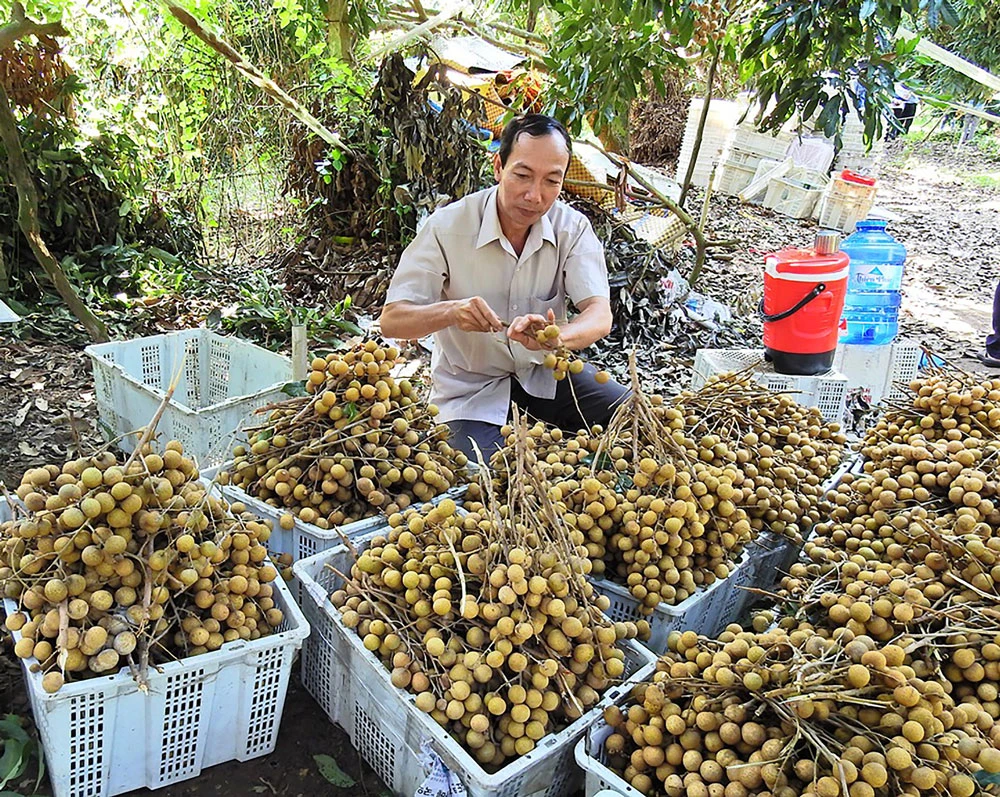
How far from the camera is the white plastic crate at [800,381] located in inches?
124

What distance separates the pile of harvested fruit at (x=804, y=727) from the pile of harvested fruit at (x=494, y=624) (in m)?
0.13

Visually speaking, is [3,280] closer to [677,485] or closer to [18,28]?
[18,28]

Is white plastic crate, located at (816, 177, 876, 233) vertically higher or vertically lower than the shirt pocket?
higher

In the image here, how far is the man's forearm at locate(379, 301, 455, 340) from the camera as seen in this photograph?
2363 millimetres

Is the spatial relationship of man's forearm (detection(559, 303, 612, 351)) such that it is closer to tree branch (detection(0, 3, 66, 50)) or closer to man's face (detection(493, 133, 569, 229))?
man's face (detection(493, 133, 569, 229))

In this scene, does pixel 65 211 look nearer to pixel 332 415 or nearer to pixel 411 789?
pixel 332 415

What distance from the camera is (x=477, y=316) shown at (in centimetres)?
222

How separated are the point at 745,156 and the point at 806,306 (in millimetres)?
7955

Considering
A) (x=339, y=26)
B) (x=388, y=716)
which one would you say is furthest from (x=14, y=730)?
(x=339, y=26)

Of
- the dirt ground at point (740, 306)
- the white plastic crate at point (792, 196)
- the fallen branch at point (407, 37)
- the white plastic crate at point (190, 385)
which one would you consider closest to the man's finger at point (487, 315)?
the white plastic crate at point (190, 385)

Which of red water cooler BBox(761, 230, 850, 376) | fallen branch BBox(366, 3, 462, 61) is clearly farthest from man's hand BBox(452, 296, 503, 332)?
fallen branch BBox(366, 3, 462, 61)

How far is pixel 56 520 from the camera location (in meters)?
1.40

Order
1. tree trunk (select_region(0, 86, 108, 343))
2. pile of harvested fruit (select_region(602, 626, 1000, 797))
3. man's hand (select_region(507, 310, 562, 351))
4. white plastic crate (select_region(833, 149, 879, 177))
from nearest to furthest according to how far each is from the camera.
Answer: pile of harvested fruit (select_region(602, 626, 1000, 797))
man's hand (select_region(507, 310, 562, 351))
tree trunk (select_region(0, 86, 108, 343))
white plastic crate (select_region(833, 149, 879, 177))

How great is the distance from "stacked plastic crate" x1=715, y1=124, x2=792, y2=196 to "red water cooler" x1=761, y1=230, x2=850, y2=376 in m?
7.52
